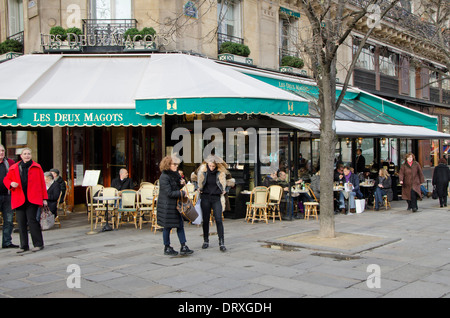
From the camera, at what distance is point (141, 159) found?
14117 millimetres

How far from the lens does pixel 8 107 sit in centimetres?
955

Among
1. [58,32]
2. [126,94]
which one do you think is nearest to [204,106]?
[126,94]

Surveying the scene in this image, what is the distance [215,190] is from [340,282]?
2.80m

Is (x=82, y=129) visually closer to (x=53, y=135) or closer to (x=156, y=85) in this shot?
(x=53, y=135)

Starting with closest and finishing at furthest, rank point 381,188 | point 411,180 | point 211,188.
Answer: point 211,188 → point 411,180 → point 381,188

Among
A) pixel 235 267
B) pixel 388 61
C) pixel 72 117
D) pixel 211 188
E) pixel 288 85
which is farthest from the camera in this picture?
pixel 388 61

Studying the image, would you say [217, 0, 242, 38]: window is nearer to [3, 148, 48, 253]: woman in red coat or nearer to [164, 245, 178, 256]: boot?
[3, 148, 48, 253]: woman in red coat

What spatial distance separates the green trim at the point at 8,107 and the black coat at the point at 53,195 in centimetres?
179

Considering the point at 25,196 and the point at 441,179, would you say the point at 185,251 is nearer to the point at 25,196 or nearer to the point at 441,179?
the point at 25,196

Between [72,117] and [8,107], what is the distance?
130cm

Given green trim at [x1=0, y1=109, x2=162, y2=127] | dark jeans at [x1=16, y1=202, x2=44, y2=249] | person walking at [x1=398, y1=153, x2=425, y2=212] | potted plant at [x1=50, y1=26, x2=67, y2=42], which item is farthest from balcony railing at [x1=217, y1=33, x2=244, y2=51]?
dark jeans at [x1=16, y1=202, x2=44, y2=249]

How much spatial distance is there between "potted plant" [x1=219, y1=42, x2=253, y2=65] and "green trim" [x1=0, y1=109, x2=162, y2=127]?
438 centimetres

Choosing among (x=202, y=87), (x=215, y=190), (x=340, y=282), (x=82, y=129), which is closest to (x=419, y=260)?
(x=340, y=282)

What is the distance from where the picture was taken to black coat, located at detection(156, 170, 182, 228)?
708cm
